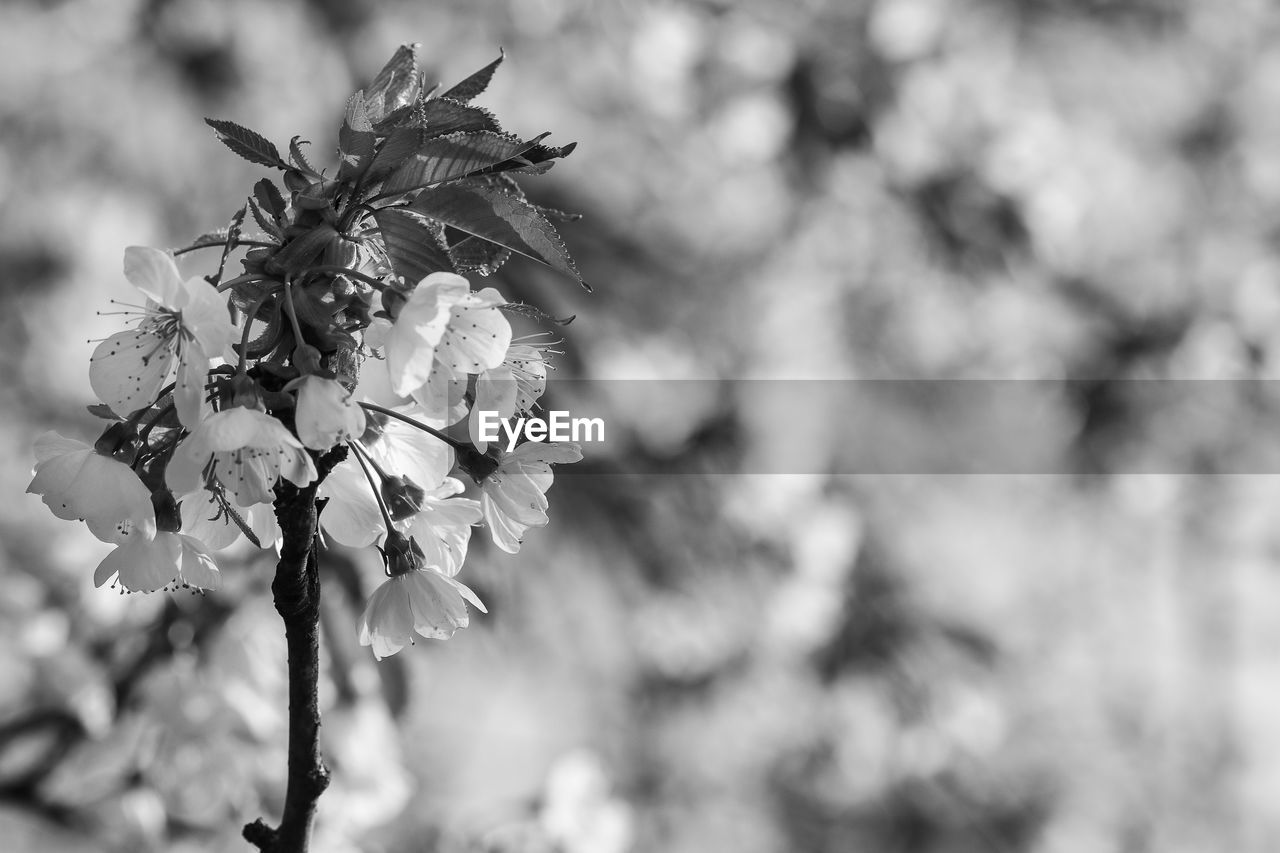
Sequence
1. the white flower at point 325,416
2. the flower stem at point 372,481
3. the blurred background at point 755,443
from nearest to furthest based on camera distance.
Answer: the white flower at point 325,416 → the flower stem at point 372,481 → the blurred background at point 755,443

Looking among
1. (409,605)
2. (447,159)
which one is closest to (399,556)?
(409,605)

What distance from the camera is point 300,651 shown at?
580mm

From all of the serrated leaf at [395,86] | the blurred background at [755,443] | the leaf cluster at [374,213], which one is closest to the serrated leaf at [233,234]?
the leaf cluster at [374,213]

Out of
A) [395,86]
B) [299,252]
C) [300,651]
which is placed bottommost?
[300,651]

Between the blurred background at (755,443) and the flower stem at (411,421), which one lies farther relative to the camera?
the blurred background at (755,443)

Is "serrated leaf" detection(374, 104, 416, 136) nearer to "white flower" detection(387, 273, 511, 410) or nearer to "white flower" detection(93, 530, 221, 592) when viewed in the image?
"white flower" detection(387, 273, 511, 410)

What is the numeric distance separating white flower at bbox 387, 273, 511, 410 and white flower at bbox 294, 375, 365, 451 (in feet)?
0.13

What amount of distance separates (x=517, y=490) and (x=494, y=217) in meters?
0.17

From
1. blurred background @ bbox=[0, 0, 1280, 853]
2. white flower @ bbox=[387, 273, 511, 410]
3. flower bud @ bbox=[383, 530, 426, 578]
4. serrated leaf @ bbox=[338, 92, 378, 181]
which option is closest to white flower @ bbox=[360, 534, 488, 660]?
flower bud @ bbox=[383, 530, 426, 578]

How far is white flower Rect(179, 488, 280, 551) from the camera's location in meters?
0.63

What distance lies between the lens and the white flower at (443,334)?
22.4 inches

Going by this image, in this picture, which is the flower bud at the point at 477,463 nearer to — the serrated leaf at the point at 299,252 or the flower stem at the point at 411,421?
the flower stem at the point at 411,421

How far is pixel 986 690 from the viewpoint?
3.61 metres

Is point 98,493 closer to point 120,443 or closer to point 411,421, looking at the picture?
point 120,443
